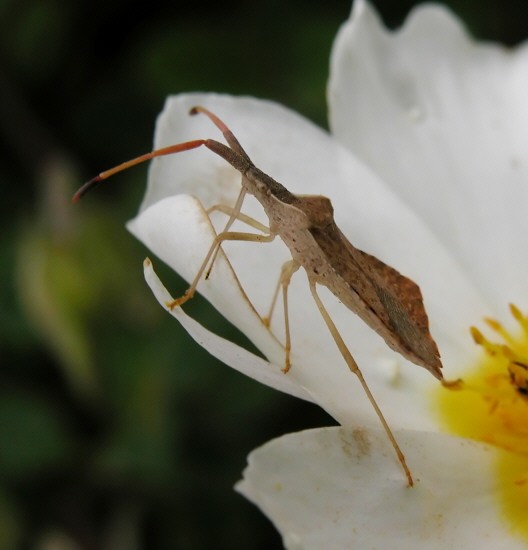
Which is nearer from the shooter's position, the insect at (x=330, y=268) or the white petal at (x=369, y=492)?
the white petal at (x=369, y=492)

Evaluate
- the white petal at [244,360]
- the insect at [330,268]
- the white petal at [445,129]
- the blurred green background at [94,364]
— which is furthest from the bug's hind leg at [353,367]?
the blurred green background at [94,364]

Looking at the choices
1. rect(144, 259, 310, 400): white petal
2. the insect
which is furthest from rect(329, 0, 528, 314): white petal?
rect(144, 259, 310, 400): white petal

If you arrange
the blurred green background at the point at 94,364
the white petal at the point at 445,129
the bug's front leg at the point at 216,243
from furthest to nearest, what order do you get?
the blurred green background at the point at 94,364 → the white petal at the point at 445,129 → the bug's front leg at the point at 216,243

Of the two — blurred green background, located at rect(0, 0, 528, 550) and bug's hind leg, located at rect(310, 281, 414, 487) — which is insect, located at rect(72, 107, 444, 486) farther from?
blurred green background, located at rect(0, 0, 528, 550)

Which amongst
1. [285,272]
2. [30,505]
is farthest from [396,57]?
[30,505]

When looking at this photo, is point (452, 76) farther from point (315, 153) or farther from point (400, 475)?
point (400, 475)

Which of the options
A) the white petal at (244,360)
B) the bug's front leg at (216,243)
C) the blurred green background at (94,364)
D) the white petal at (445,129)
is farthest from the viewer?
the blurred green background at (94,364)

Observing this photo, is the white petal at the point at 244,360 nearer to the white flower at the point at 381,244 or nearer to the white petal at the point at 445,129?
the white flower at the point at 381,244

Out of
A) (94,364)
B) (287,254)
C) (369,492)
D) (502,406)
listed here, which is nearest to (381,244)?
(287,254)
